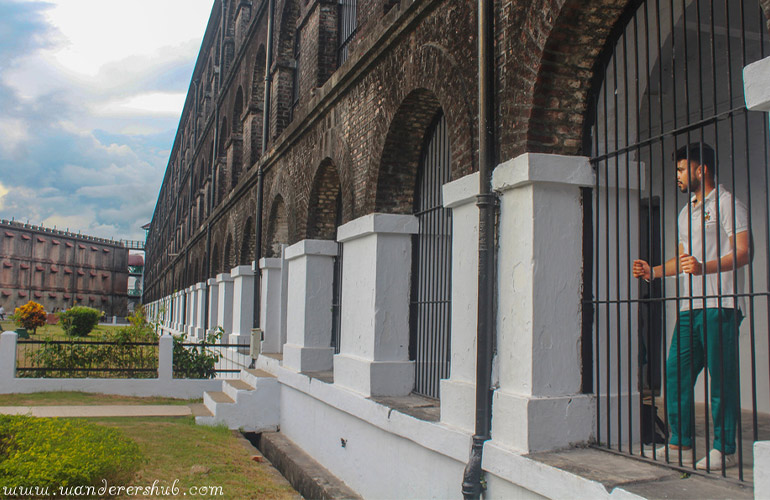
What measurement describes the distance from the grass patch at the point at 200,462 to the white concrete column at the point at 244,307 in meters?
4.33

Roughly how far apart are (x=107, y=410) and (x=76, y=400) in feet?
4.49

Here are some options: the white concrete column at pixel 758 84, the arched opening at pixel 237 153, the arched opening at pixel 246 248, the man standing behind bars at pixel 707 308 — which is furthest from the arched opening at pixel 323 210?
the arched opening at pixel 237 153

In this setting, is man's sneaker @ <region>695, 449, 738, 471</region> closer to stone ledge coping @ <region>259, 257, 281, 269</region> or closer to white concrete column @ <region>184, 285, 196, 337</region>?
stone ledge coping @ <region>259, 257, 281, 269</region>

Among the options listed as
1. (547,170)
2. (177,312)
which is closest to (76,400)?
(547,170)

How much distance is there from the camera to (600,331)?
445cm

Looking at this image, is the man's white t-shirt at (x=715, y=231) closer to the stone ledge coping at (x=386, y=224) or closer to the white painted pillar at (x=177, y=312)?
the stone ledge coping at (x=386, y=224)

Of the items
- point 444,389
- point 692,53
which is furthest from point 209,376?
point 692,53

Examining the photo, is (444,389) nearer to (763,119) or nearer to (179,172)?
(763,119)

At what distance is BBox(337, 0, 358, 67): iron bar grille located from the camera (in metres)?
9.42

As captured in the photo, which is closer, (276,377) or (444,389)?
(444,389)

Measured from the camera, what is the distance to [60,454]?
4.29 m

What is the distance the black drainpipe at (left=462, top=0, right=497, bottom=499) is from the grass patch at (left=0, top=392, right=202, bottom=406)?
845 cm

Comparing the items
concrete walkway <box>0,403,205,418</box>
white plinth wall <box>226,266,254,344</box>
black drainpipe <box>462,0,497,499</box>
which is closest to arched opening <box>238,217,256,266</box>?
white plinth wall <box>226,266,254,344</box>

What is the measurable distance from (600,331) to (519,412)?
797mm
